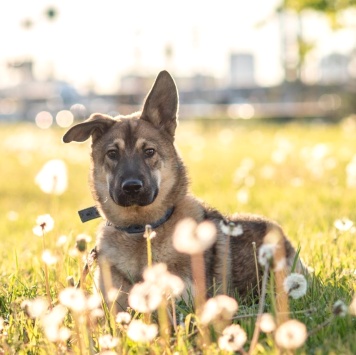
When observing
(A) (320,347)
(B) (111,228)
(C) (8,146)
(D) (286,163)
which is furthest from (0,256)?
(C) (8,146)

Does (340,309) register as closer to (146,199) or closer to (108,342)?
(108,342)

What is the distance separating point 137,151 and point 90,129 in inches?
15.2

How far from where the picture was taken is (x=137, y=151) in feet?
16.8

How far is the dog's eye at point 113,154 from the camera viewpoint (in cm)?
515

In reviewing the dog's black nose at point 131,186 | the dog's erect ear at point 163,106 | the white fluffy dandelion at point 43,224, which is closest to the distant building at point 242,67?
the dog's erect ear at point 163,106

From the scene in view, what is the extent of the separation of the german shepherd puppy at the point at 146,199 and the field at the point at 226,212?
35 centimetres

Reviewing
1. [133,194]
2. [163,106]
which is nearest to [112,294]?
[133,194]

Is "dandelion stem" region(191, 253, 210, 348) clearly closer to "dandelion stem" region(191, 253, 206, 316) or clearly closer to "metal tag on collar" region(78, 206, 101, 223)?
"dandelion stem" region(191, 253, 206, 316)

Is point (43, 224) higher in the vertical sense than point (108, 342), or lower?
higher

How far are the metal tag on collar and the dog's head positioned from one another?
0.08 metres

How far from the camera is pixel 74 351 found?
3723 mm

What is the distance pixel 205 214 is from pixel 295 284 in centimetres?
188

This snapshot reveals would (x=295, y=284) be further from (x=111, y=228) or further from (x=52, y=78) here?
(x=52, y=78)

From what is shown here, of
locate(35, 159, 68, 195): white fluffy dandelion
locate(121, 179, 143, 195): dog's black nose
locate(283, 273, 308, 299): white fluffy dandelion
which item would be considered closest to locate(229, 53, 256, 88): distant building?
locate(121, 179, 143, 195): dog's black nose
